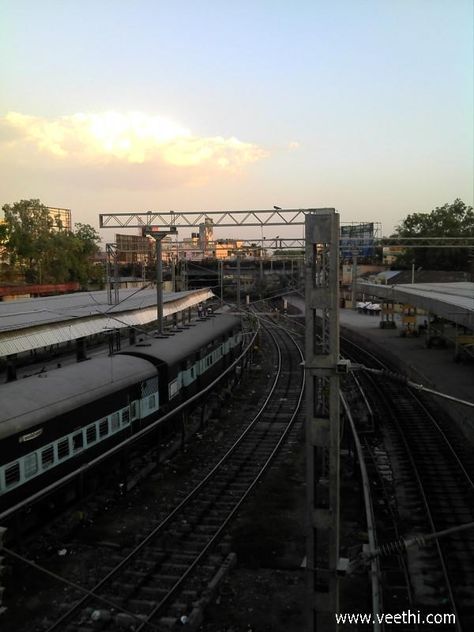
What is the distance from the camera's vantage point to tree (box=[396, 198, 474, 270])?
77.8m

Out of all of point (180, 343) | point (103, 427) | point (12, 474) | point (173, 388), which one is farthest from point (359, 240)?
point (12, 474)

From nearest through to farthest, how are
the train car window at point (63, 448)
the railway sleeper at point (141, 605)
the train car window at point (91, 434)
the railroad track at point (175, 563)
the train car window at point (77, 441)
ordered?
1. the railroad track at point (175, 563)
2. the railway sleeper at point (141, 605)
3. the train car window at point (63, 448)
4. the train car window at point (77, 441)
5. the train car window at point (91, 434)

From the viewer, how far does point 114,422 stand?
42.3 feet

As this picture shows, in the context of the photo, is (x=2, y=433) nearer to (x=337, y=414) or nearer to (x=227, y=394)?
(x=337, y=414)

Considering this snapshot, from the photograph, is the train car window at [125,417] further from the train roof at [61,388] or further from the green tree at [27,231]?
the green tree at [27,231]

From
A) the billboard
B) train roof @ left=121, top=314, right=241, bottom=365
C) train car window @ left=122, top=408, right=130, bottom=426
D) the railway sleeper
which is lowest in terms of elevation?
the railway sleeper

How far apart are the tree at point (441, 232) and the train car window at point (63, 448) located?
7097 centimetres

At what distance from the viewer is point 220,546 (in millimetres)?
10172

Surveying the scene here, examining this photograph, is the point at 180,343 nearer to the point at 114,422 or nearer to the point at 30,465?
the point at 114,422

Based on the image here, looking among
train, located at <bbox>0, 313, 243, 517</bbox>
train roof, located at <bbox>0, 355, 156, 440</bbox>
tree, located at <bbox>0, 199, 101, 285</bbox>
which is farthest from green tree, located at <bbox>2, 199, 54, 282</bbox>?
train roof, located at <bbox>0, 355, 156, 440</bbox>

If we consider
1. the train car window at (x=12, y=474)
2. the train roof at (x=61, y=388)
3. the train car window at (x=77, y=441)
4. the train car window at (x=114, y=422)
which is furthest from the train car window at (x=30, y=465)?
the train car window at (x=114, y=422)

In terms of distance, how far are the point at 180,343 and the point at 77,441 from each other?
27.0 ft

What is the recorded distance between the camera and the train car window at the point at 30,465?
380 inches

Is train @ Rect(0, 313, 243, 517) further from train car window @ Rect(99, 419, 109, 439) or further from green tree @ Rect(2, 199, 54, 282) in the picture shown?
green tree @ Rect(2, 199, 54, 282)
